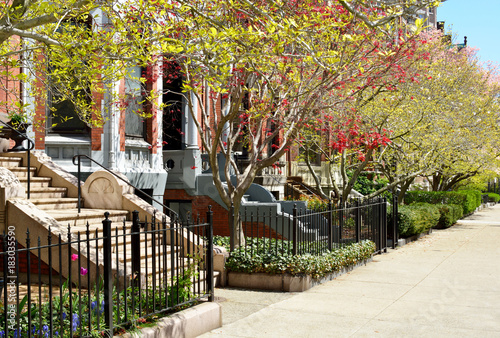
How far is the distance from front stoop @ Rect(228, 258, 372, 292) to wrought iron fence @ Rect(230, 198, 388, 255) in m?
0.49

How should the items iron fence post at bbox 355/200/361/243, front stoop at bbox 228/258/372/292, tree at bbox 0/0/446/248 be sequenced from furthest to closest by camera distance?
iron fence post at bbox 355/200/361/243 → front stoop at bbox 228/258/372/292 → tree at bbox 0/0/446/248

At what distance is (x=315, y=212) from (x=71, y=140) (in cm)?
672

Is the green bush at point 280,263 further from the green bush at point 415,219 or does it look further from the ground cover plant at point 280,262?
the green bush at point 415,219

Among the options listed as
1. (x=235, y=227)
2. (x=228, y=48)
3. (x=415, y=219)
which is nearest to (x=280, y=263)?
(x=235, y=227)

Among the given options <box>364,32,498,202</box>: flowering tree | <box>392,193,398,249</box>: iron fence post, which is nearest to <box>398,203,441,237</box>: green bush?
<box>392,193,398,249</box>: iron fence post

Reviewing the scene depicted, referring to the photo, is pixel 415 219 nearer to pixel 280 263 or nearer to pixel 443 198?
pixel 280 263

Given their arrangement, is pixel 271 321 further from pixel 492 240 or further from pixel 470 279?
pixel 492 240

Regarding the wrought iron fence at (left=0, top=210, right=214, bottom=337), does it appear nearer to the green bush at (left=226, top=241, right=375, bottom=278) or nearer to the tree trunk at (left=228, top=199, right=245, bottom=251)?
the green bush at (left=226, top=241, right=375, bottom=278)

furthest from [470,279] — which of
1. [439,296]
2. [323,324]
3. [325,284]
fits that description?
[323,324]

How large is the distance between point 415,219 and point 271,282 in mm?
10070

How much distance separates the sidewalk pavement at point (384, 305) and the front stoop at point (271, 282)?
0.64ft

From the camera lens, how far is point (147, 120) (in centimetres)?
1731

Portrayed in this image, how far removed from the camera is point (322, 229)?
12500mm

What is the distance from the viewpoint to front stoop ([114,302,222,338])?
273 inches
